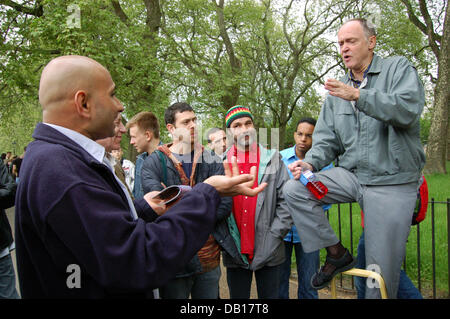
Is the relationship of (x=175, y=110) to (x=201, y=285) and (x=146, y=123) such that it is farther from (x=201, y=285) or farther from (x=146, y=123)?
(x=201, y=285)

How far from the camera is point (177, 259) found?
4.23 ft

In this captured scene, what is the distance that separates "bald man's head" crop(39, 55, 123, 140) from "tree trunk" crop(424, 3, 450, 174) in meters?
11.9

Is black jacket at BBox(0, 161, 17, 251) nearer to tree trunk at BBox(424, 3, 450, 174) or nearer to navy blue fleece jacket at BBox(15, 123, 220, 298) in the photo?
navy blue fleece jacket at BBox(15, 123, 220, 298)

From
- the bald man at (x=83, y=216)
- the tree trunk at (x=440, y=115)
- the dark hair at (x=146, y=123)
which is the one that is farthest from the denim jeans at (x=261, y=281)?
the tree trunk at (x=440, y=115)

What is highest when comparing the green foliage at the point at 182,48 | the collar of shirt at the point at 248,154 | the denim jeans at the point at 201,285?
the green foliage at the point at 182,48

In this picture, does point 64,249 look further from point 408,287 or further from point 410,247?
point 410,247

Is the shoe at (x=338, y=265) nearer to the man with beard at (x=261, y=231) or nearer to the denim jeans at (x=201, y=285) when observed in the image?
the man with beard at (x=261, y=231)

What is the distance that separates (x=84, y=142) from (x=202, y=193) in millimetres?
544

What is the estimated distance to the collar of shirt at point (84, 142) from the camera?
4.42ft

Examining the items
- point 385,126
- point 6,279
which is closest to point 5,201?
point 6,279

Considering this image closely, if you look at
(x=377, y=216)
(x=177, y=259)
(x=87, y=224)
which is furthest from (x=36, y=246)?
(x=377, y=216)

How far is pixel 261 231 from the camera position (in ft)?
9.46

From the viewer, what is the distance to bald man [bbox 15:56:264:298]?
1161mm

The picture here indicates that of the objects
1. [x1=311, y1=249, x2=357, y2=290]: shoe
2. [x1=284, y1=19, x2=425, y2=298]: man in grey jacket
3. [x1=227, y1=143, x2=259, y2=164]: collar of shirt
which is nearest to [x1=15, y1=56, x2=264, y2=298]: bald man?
[x1=284, y1=19, x2=425, y2=298]: man in grey jacket
